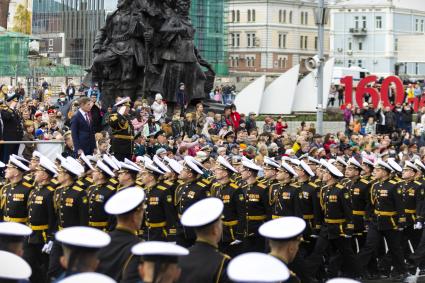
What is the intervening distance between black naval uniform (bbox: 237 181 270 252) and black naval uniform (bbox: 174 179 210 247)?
565mm

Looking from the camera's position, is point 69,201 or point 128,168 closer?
point 69,201

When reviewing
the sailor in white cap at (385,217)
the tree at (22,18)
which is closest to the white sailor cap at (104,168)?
the sailor in white cap at (385,217)

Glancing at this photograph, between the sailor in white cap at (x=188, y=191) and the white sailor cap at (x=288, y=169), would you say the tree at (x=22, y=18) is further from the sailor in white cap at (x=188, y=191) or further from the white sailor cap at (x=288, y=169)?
the sailor in white cap at (x=188, y=191)

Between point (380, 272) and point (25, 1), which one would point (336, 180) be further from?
point (25, 1)

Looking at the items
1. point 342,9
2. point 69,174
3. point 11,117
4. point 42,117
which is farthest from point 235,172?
point 342,9

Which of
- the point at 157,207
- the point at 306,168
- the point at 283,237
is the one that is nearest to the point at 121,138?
the point at 306,168

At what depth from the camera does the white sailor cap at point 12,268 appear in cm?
740

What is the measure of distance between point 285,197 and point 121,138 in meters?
4.59

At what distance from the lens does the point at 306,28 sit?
116 metres

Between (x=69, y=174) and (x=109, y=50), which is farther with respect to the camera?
(x=109, y=50)

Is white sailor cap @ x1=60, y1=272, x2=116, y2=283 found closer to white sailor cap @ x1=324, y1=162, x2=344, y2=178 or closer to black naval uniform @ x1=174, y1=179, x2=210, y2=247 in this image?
black naval uniform @ x1=174, y1=179, x2=210, y2=247

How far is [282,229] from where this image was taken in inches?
353

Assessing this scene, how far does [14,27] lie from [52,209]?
6170 cm

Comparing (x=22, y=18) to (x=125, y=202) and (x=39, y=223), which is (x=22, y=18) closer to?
(x=39, y=223)
